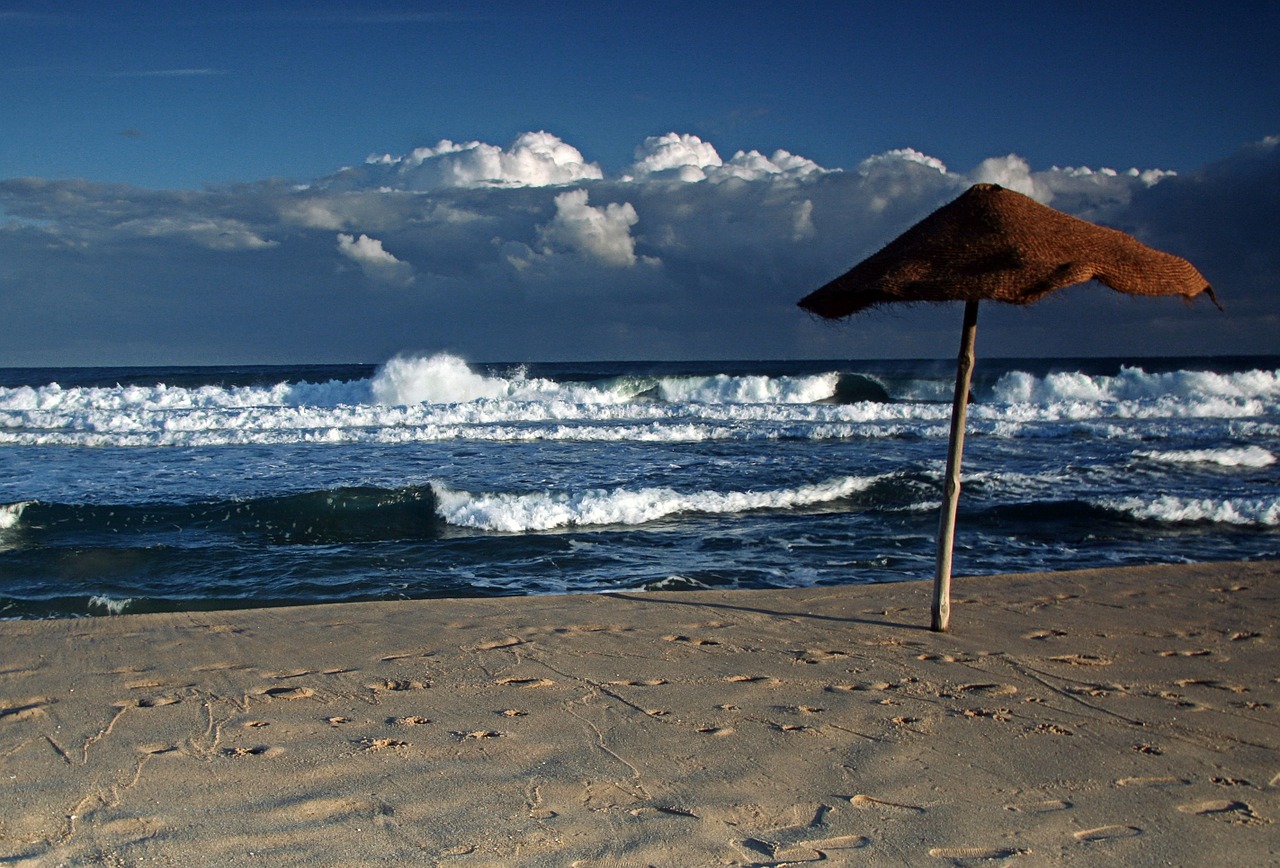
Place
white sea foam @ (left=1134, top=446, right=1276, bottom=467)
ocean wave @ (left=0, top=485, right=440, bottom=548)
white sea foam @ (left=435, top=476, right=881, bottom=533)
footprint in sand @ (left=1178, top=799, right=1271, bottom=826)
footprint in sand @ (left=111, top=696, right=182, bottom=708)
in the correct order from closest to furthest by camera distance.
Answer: footprint in sand @ (left=1178, top=799, right=1271, bottom=826) → footprint in sand @ (left=111, top=696, right=182, bottom=708) → ocean wave @ (left=0, top=485, right=440, bottom=548) → white sea foam @ (left=435, top=476, right=881, bottom=533) → white sea foam @ (left=1134, top=446, right=1276, bottom=467)

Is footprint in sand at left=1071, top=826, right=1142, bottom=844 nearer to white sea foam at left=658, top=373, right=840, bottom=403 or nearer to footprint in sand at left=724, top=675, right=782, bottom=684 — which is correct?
footprint in sand at left=724, top=675, right=782, bottom=684

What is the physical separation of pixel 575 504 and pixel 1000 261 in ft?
23.8

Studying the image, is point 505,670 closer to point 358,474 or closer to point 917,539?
point 917,539

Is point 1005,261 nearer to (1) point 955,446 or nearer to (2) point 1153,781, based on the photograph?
(1) point 955,446

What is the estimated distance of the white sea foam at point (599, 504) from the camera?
421 inches

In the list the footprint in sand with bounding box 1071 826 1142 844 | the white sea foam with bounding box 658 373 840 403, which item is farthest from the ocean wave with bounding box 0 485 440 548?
the white sea foam with bounding box 658 373 840 403

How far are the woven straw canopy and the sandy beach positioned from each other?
2.14m

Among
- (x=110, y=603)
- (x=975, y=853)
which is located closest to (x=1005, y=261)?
(x=975, y=853)

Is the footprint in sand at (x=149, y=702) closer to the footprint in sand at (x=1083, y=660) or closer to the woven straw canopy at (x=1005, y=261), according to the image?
the woven straw canopy at (x=1005, y=261)

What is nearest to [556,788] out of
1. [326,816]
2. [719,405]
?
[326,816]

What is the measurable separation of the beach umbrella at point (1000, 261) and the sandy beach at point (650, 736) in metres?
2.14

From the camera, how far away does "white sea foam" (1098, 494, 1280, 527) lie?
34.0ft

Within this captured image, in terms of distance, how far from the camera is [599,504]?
433 inches

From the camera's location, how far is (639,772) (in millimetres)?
3631
